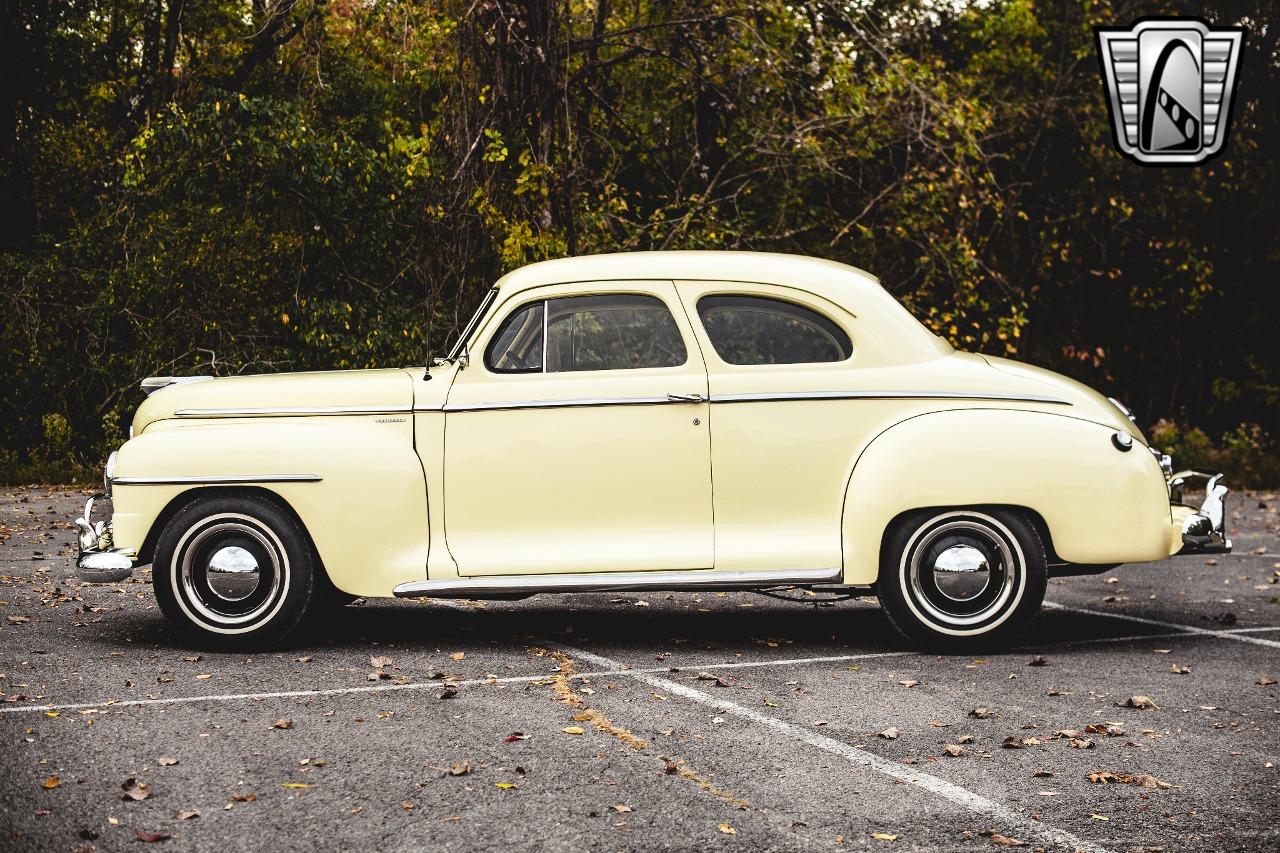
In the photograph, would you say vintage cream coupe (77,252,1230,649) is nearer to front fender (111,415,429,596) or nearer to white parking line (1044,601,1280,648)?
front fender (111,415,429,596)

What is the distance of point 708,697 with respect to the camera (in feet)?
21.7

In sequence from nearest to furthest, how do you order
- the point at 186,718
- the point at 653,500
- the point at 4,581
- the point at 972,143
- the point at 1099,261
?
the point at 186,718 → the point at 653,500 → the point at 4,581 → the point at 972,143 → the point at 1099,261

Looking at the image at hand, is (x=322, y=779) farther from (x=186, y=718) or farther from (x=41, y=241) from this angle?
(x=41, y=241)

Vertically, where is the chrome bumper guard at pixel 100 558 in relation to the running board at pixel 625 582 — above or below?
above

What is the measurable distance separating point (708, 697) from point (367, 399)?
2.33m

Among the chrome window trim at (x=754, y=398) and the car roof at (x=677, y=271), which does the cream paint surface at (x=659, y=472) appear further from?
the car roof at (x=677, y=271)

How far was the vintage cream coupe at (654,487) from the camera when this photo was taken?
7477 mm

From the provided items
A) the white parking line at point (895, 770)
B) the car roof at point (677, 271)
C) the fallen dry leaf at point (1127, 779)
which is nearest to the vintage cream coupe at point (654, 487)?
the car roof at point (677, 271)

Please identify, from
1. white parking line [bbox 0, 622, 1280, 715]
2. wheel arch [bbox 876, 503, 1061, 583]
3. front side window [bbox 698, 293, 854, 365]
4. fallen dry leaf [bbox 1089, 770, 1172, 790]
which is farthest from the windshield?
fallen dry leaf [bbox 1089, 770, 1172, 790]

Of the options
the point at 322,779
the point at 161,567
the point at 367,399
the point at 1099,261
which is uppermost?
the point at 1099,261

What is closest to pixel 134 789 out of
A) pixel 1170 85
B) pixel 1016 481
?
pixel 1016 481

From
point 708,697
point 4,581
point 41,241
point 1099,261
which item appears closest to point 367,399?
point 708,697

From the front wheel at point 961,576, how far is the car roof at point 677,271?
1.31 m

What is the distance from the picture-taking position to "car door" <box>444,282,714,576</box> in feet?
24.6
